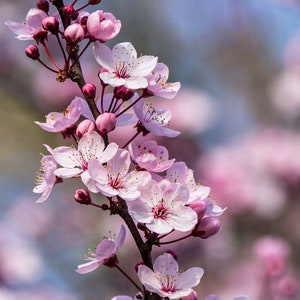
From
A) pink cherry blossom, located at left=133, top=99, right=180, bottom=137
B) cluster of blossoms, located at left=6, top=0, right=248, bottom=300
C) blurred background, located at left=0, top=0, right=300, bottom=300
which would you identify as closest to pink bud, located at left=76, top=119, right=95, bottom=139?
cluster of blossoms, located at left=6, top=0, right=248, bottom=300

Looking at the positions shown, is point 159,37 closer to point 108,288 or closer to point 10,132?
point 10,132

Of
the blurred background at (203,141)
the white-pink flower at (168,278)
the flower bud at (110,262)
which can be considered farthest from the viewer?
the blurred background at (203,141)

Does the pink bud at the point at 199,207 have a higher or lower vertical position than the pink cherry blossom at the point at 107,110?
lower

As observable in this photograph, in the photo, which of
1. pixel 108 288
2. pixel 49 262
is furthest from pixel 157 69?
pixel 49 262

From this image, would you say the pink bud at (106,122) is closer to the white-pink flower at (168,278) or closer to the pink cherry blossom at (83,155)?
the pink cherry blossom at (83,155)

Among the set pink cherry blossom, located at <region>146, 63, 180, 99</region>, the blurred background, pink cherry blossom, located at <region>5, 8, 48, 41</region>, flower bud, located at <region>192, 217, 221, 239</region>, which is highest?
the blurred background

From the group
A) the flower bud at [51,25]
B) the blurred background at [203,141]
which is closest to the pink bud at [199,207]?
the flower bud at [51,25]

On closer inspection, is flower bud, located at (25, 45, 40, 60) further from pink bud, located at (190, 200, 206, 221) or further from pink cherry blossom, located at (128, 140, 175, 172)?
pink bud, located at (190, 200, 206, 221)
